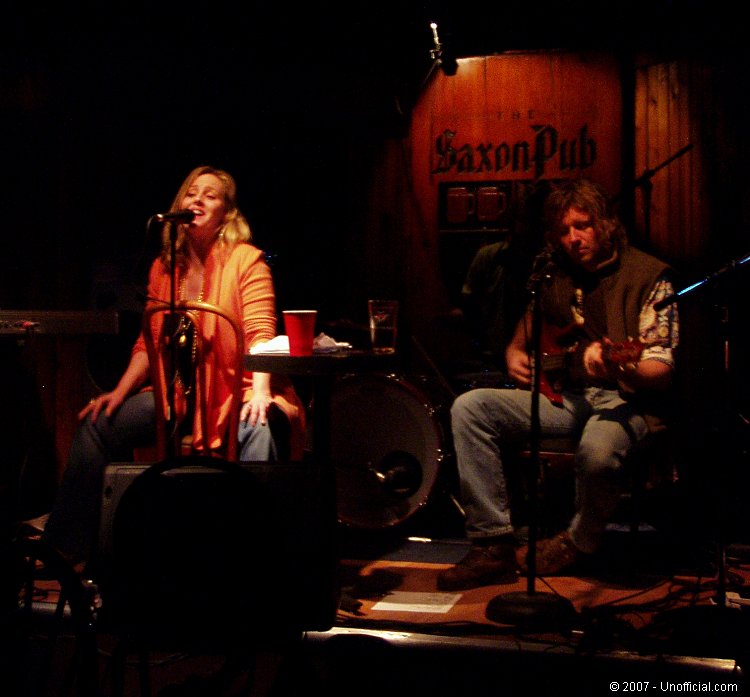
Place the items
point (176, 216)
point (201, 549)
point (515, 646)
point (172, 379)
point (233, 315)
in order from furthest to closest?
1. point (233, 315)
2. point (172, 379)
3. point (176, 216)
4. point (515, 646)
5. point (201, 549)

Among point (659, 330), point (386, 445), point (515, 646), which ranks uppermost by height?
point (659, 330)

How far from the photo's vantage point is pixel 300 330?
3076 mm

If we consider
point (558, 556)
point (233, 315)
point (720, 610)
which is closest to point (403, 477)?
point (558, 556)

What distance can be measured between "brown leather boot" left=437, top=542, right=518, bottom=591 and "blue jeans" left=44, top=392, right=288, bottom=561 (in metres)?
0.88

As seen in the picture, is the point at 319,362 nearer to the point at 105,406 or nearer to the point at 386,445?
the point at 105,406

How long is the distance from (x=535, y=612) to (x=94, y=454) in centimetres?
190

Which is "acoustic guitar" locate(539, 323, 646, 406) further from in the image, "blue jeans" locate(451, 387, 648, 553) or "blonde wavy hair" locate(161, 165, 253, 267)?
"blonde wavy hair" locate(161, 165, 253, 267)

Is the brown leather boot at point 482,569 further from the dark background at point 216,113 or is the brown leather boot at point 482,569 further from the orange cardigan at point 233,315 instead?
the dark background at point 216,113

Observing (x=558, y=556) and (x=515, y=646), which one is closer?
(x=515, y=646)

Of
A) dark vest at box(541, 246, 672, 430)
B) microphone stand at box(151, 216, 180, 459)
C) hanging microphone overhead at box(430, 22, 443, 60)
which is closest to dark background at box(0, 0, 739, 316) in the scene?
hanging microphone overhead at box(430, 22, 443, 60)

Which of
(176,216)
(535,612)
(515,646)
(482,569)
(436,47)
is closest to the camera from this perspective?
(515,646)

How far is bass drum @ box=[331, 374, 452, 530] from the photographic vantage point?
437cm

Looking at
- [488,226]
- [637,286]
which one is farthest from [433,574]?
[488,226]

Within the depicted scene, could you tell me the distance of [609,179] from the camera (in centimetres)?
513
